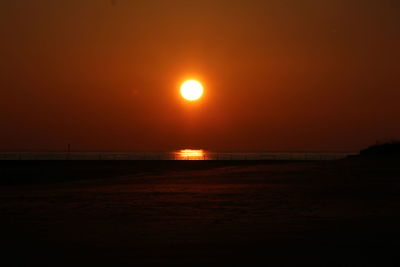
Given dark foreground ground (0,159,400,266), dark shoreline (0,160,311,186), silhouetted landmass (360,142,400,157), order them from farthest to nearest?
silhouetted landmass (360,142,400,157), dark shoreline (0,160,311,186), dark foreground ground (0,159,400,266)

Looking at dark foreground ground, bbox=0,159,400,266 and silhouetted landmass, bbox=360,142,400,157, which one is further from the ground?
silhouetted landmass, bbox=360,142,400,157

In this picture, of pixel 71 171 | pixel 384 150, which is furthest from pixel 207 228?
pixel 71 171

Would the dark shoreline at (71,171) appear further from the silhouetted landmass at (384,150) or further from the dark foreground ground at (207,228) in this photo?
the dark foreground ground at (207,228)

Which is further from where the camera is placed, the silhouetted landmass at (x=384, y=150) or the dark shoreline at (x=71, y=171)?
the silhouetted landmass at (x=384, y=150)

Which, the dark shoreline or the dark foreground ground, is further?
the dark shoreline

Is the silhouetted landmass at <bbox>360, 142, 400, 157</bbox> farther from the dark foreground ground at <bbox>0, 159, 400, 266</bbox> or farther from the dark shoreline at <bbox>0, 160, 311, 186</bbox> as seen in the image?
the dark foreground ground at <bbox>0, 159, 400, 266</bbox>

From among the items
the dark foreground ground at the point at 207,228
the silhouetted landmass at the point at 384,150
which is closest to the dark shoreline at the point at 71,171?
the silhouetted landmass at the point at 384,150

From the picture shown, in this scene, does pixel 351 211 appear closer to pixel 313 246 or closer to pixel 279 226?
pixel 279 226

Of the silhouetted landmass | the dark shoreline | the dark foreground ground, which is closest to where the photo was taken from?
the dark foreground ground

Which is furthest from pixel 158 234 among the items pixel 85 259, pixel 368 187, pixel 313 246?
pixel 368 187

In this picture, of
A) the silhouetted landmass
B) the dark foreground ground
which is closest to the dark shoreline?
the silhouetted landmass

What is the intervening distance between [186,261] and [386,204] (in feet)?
29.9

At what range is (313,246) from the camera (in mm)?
9211

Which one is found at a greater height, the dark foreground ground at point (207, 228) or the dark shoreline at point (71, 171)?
the dark shoreline at point (71, 171)
